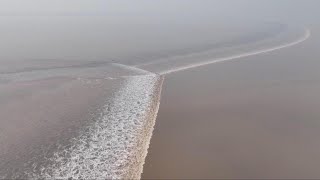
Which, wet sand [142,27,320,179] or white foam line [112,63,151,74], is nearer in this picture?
wet sand [142,27,320,179]

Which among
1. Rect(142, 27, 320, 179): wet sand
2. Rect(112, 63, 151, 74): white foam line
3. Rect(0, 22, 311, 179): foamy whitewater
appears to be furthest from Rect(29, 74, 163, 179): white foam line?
Rect(112, 63, 151, 74): white foam line

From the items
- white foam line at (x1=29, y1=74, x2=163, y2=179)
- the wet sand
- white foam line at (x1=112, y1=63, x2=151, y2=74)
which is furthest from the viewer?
white foam line at (x1=112, y1=63, x2=151, y2=74)

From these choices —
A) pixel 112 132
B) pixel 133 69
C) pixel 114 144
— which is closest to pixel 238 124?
pixel 112 132

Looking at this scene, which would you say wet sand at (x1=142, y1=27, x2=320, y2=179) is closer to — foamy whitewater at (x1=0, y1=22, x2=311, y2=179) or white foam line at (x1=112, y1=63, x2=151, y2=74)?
foamy whitewater at (x1=0, y1=22, x2=311, y2=179)

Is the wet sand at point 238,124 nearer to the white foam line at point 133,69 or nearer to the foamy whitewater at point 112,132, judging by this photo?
the foamy whitewater at point 112,132

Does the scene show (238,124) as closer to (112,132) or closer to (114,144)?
(112,132)

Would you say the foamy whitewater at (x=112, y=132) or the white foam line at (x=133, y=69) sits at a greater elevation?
the white foam line at (x=133, y=69)

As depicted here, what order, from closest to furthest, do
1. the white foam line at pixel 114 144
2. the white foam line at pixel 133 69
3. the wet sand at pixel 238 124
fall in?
1. the white foam line at pixel 114 144
2. the wet sand at pixel 238 124
3. the white foam line at pixel 133 69

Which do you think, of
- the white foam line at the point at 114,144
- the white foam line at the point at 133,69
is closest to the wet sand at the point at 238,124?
the white foam line at the point at 114,144

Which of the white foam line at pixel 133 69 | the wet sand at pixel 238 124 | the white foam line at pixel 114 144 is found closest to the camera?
the white foam line at pixel 114 144
